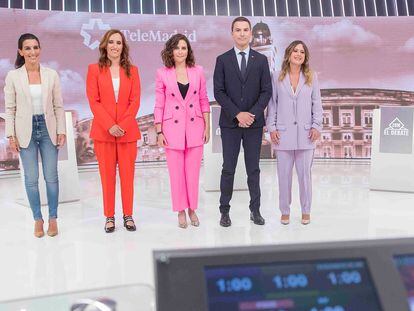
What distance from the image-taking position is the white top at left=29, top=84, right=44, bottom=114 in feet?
11.0

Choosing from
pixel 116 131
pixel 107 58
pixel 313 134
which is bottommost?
pixel 313 134

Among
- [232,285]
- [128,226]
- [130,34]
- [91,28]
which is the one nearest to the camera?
[232,285]

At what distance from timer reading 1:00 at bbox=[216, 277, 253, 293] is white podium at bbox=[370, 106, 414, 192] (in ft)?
16.6

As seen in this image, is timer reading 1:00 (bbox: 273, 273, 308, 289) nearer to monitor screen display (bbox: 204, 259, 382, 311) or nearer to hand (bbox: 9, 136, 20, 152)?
monitor screen display (bbox: 204, 259, 382, 311)

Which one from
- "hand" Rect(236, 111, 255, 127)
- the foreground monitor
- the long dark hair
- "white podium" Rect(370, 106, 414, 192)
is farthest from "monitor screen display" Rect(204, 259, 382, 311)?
"white podium" Rect(370, 106, 414, 192)

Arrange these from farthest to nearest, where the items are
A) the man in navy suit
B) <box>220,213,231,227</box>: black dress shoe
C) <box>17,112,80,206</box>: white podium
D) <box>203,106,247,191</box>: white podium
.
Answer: <box>203,106,247,191</box>: white podium < <box>17,112,80,206</box>: white podium < <box>220,213,231,227</box>: black dress shoe < the man in navy suit

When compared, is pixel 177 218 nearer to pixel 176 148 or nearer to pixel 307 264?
pixel 176 148

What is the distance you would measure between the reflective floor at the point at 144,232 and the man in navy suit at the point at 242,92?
655 mm

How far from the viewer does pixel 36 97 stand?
3369 mm

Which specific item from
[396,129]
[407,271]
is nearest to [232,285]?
[407,271]

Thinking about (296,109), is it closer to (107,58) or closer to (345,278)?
(107,58)

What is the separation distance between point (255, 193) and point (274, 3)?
5452 mm

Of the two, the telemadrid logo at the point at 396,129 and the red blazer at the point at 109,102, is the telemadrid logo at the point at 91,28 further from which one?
the telemadrid logo at the point at 396,129

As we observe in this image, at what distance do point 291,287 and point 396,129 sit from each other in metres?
5.07
